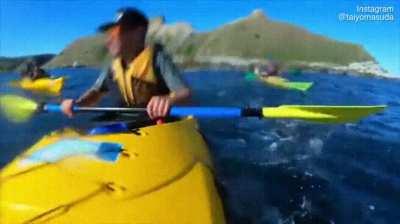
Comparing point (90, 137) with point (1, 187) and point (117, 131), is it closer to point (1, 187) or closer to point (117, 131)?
point (117, 131)

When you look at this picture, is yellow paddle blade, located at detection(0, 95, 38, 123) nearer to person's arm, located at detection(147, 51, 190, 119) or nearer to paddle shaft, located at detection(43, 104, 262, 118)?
paddle shaft, located at detection(43, 104, 262, 118)

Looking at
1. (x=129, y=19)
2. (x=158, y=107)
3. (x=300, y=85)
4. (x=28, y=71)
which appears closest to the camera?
(x=158, y=107)

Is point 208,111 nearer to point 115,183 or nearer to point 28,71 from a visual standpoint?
point 115,183

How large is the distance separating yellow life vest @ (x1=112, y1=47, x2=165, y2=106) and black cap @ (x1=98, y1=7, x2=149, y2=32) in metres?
0.09

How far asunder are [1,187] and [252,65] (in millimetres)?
1281

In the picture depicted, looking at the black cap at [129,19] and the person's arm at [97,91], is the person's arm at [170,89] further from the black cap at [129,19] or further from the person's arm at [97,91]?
the person's arm at [97,91]

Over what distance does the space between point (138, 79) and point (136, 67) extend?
0.04 meters

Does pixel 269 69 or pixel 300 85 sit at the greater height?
pixel 269 69

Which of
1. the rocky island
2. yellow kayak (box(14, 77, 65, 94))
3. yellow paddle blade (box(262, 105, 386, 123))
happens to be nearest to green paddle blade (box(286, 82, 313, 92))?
the rocky island

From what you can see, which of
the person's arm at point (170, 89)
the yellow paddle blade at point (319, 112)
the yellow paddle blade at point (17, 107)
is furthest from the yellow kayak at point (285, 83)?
the yellow paddle blade at point (17, 107)

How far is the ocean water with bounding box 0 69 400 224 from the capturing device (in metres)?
2.28

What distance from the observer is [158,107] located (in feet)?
5.75

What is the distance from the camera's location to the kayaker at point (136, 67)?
1.90m

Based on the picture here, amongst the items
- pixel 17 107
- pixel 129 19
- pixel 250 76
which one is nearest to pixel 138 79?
pixel 129 19
